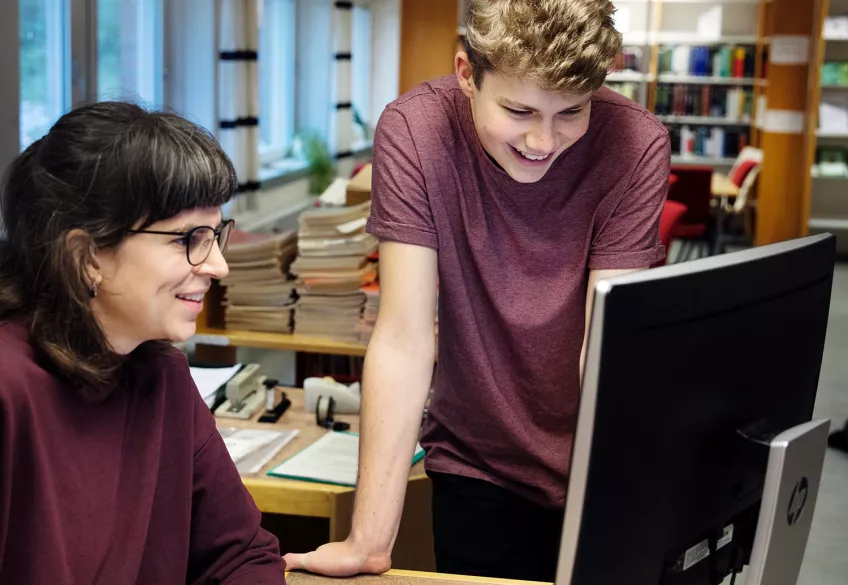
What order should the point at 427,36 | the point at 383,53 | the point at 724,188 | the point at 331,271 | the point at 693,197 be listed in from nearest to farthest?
the point at 331,271 → the point at 693,197 → the point at 724,188 → the point at 427,36 → the point at 383,53

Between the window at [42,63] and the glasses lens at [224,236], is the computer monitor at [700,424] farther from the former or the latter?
the window at [42,63]

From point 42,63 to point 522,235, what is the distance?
11.0 feet

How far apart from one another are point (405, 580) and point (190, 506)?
12.1 inches

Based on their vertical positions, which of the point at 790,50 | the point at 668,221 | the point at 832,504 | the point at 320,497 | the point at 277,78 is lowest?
the point at 832,504

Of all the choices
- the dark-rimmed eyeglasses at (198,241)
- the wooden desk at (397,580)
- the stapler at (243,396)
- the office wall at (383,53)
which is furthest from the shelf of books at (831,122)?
the dark-rimmed eyeglasses at (198,241)

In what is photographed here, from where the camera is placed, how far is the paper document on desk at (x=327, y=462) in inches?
86.0

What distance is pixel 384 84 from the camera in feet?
37.1

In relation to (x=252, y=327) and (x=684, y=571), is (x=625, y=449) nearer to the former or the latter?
(x=684, y=571)

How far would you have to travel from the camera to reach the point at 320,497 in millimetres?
2148

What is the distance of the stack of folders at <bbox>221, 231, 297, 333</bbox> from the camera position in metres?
3.14

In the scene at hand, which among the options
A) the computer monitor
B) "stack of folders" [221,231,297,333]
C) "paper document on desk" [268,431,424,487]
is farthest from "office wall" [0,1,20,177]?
the computer monitor

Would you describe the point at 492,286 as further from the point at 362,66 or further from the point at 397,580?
the point at 362,66

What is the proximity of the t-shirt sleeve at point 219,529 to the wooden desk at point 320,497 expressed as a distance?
28.7 inches

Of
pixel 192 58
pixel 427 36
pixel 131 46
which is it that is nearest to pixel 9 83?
pixel 131 46
